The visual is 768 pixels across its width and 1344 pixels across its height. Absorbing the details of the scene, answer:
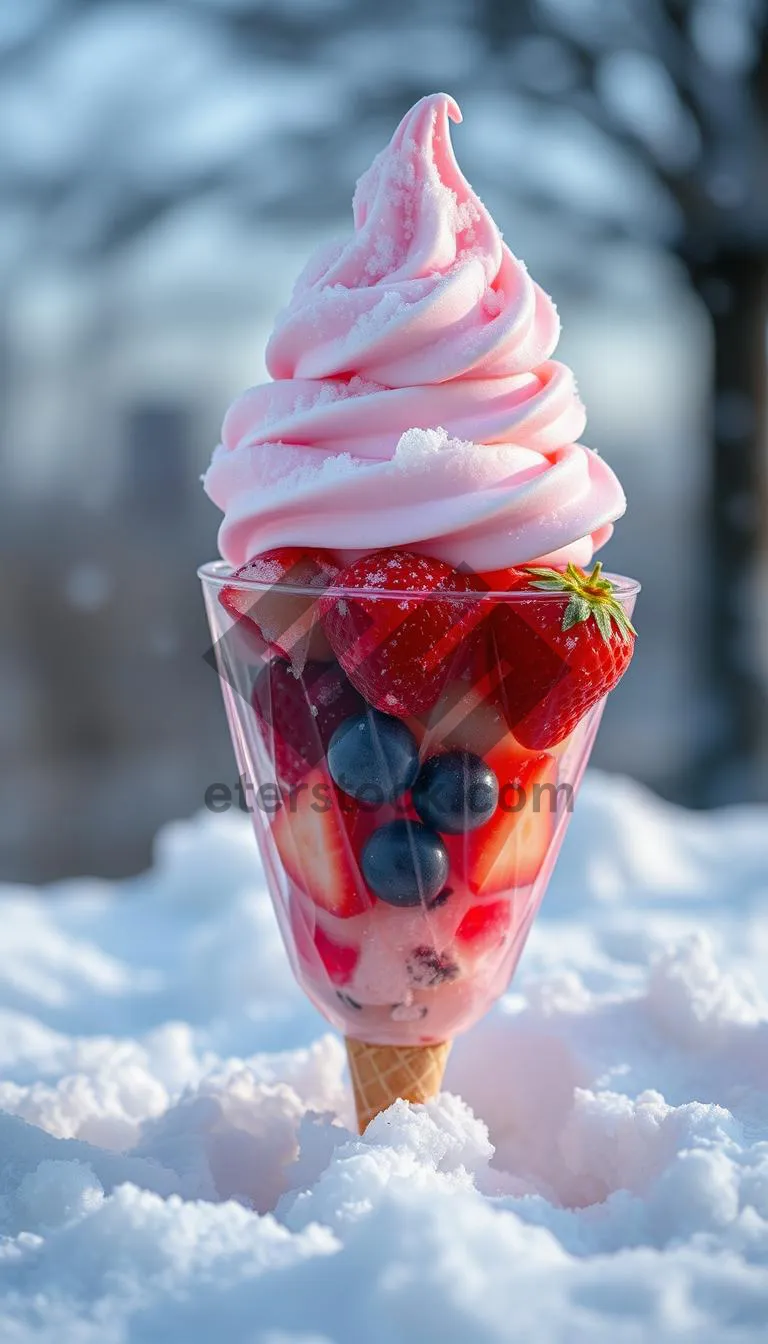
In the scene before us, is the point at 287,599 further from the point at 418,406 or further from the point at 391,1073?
the point at 391,1073

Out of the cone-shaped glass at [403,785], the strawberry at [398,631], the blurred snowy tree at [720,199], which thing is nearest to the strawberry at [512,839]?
the cone-shaped glass at [403,785]

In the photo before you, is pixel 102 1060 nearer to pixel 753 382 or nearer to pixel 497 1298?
pixel 497 1298

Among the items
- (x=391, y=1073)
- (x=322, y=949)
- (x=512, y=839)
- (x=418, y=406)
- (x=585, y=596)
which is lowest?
(x=391, y=1073)

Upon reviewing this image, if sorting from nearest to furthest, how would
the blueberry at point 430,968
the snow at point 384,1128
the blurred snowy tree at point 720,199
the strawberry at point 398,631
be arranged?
the snow at point 384,1128 → the strawberry at point 398,631 → the blueberry at point 430,968 → the blurred snowy tree at point 720,199

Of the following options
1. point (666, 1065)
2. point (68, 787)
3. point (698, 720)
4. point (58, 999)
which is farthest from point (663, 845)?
point (68, 787)

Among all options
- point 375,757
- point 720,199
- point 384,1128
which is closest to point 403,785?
point 375,757

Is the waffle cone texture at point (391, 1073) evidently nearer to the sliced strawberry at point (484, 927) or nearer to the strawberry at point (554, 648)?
the sliced strawberry at point (484, 927)
